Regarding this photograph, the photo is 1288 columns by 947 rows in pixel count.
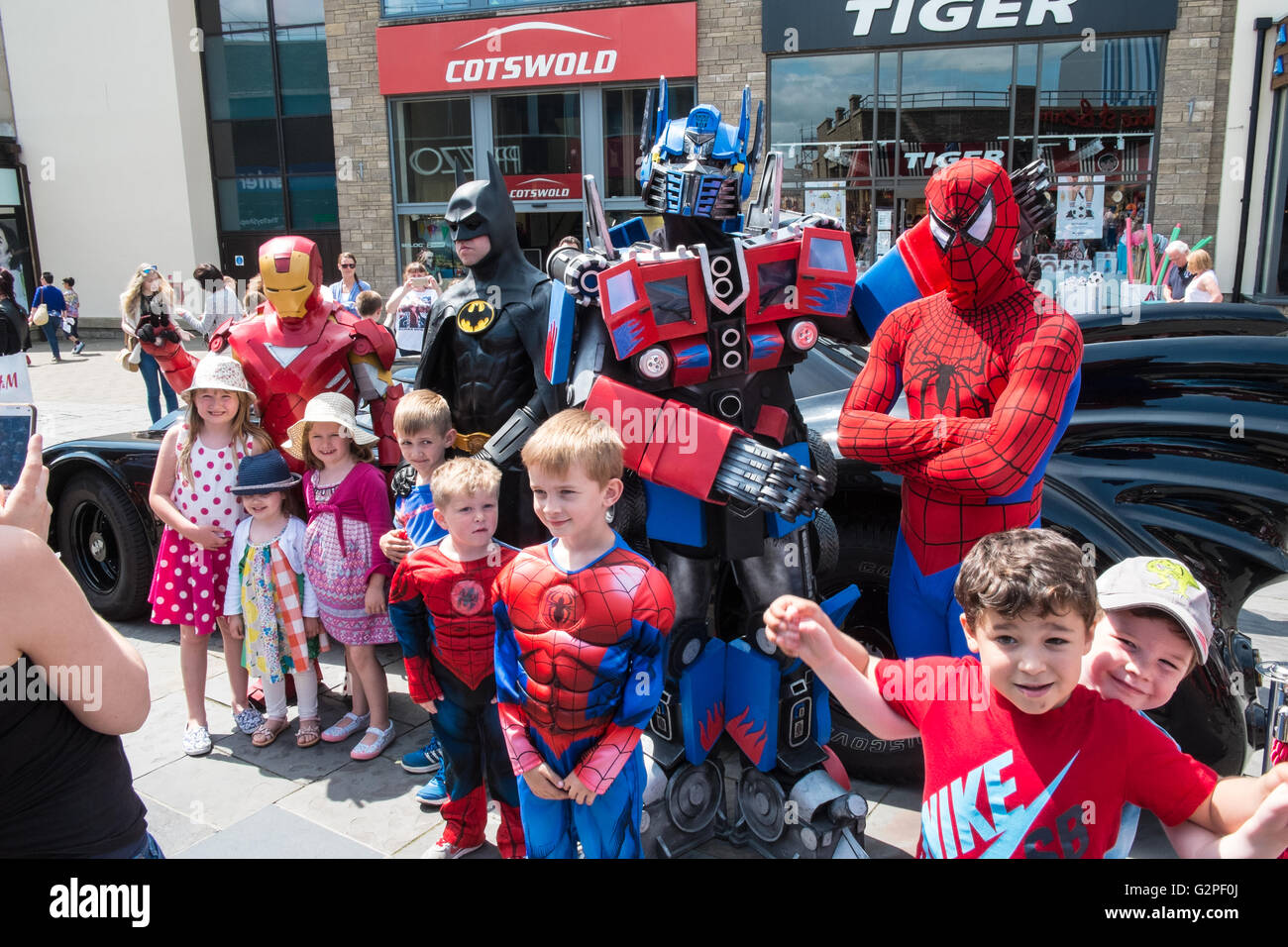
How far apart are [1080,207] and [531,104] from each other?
27.6 feet

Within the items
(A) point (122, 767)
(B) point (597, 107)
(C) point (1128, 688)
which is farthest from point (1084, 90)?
(A) point (122, 767)

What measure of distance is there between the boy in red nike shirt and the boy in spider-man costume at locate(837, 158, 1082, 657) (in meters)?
0.68

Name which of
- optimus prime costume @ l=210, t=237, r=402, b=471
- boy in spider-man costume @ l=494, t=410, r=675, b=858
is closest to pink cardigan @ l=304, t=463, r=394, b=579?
optimus prime costume @ l=210, t=237, r=402, b=471

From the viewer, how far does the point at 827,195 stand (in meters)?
13.5

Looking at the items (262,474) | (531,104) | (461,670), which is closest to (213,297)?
(531,104)

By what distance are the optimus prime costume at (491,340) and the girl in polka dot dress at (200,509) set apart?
781 millimetres

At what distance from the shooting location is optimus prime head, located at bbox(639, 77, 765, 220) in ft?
8.82

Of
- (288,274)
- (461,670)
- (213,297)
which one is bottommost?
(461,670)

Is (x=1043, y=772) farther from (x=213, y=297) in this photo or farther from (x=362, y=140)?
(x=362, y=140)

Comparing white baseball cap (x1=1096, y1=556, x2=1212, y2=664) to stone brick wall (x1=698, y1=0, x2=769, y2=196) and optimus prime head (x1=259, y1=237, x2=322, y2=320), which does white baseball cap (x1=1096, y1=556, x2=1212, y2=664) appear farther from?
stone brick wall (x1=698, y1=0, x2=769, y2=196)

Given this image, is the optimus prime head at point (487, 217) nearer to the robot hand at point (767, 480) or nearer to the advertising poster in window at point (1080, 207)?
the robot hand at point (767, 480)

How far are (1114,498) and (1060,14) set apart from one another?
11164mm

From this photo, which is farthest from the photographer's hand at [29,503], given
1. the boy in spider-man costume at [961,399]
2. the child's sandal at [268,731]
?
the child's sandal at [268,731]
